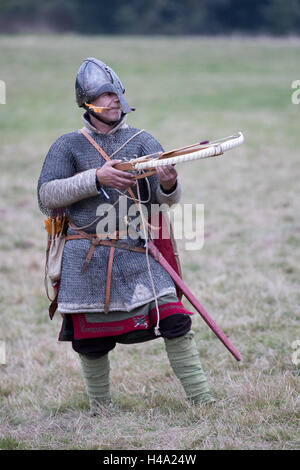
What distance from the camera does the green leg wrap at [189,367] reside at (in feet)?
11.7

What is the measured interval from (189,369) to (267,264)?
336cm

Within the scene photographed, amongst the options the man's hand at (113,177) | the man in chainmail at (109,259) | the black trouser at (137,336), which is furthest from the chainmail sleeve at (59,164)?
the black trouser at (137,336)

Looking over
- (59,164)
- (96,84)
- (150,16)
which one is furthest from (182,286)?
(150,16)

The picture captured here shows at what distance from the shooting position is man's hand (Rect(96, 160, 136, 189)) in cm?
333

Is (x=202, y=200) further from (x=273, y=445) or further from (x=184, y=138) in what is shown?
(x=273, y=445)

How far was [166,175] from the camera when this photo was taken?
3.40m

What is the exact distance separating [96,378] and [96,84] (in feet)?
5.34

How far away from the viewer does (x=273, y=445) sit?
10.0 feet

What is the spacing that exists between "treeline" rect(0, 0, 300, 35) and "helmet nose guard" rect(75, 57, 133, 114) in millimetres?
43292

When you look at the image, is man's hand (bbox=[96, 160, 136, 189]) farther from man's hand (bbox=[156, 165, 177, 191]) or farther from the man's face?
the man's face

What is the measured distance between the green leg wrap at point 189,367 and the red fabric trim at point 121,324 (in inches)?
Answer: 6.0
